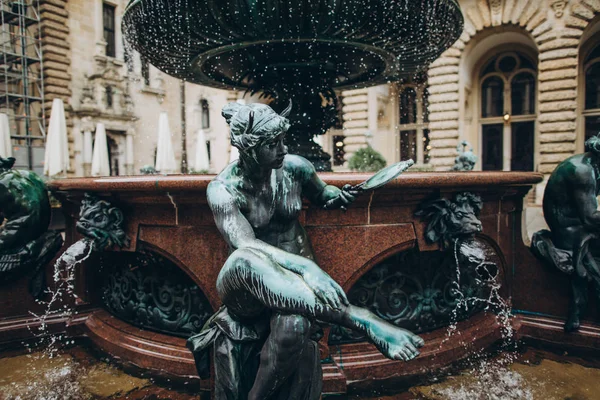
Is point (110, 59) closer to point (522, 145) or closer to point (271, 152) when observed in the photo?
point (522, 145)

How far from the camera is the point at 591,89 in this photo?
16234mm

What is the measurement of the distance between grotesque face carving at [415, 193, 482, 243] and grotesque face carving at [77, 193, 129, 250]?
207cm

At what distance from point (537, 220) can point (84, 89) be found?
71.0ft

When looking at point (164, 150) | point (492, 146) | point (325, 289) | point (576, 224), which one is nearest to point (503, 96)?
point (492, 146)

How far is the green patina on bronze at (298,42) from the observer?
3.15 meters

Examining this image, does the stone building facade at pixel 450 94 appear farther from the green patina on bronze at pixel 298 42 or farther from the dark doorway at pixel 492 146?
the green patina on bronze at pixel 298 42

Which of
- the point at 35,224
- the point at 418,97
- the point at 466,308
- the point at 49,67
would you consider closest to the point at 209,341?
the point at 466,308

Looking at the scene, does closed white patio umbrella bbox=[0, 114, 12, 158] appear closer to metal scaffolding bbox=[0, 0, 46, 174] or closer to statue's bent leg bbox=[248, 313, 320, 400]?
metal scaffolding bbox=[0, 0, 46, 174]

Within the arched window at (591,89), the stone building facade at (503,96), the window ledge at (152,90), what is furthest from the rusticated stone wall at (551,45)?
the window ledge at (152,90)

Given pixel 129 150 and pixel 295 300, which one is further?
pixel 129 150

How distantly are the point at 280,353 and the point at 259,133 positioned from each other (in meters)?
0.96

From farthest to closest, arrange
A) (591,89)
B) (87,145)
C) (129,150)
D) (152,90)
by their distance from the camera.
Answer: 1. (152,90)
2. (129,150)
3. (87,145)
4. (591,89)

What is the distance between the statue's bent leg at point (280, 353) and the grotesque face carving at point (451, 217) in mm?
1340

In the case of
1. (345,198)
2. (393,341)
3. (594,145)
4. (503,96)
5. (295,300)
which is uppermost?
(503,96)
